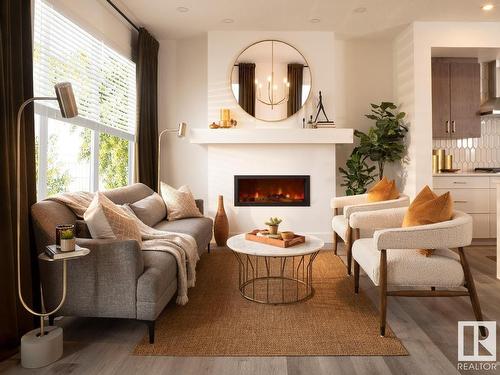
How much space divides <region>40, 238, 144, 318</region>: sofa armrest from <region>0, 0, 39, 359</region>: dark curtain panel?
26 cm

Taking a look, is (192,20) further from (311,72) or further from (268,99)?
(311,72)

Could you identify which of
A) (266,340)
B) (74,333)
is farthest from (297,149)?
(74,333)

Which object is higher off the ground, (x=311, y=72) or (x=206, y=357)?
(x=311, y=72)

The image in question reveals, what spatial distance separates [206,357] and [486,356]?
1517 millimetres

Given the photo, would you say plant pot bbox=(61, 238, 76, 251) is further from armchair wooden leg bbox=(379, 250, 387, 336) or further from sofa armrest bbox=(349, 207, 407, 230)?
sofa armrest bbox=(349, 207, 407, 230)

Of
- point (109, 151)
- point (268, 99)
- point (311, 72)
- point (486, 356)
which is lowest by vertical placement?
point (486, 356)

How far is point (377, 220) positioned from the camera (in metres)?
2.95

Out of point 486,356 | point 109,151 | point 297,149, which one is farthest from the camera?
point 297,149

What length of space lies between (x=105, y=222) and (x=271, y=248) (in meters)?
1.16

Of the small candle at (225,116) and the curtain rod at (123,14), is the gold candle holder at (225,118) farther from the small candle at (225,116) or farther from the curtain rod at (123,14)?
the curtain rod at (123,14)

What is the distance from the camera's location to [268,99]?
5.07m

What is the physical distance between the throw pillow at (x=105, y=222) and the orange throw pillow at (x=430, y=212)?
1.85 m

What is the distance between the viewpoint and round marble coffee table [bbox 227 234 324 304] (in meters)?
2.58

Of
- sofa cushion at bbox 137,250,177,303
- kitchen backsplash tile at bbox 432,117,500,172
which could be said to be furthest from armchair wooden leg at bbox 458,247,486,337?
kitchen backsplash tile at bbox 432,117,500,172
